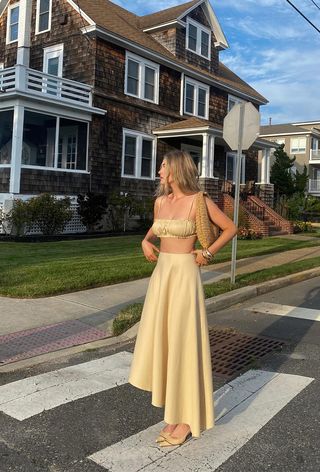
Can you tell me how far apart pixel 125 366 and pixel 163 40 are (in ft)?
67.9

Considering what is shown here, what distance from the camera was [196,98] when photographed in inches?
915

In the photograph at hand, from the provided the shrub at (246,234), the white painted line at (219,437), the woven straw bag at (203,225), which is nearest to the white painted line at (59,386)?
the white painted line at (219,437)

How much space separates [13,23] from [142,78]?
21.1 feet

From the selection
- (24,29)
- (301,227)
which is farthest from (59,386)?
(301,227)

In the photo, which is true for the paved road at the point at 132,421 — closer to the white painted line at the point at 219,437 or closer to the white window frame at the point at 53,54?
the white painted line at the point at 219,437

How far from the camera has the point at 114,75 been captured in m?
19.2

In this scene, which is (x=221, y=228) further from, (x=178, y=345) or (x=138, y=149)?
(x=138, y=149)

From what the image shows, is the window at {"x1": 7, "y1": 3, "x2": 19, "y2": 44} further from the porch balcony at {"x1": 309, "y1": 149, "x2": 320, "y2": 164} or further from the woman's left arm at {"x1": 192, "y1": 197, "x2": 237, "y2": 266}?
the porch balcony at {"x1": 309, "y1": 149, "x2": 320, "y2": 164}

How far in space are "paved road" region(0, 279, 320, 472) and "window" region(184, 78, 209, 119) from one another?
19.2 m

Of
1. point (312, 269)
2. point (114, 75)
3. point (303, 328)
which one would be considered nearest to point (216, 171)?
point (114, 75)

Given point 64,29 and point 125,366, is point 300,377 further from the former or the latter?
point 64,29

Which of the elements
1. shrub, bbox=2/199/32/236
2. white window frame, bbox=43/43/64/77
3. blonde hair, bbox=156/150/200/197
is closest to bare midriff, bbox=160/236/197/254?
blonde hair, bbox=156/150/200/197

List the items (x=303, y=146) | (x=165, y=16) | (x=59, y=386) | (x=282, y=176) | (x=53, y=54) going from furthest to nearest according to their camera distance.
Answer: (x=303, y=146), (x=282, y=176), (x=165, y=16), (x=53, y=54), (x=59, y=386)

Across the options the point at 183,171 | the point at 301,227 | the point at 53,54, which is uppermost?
the point at 53,54
